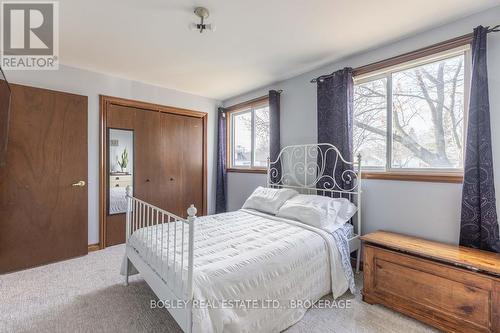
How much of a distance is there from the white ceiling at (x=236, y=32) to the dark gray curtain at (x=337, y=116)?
295 millimetres

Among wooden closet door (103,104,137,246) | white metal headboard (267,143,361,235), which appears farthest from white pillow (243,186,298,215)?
wooden closet door (103,104,137,246)

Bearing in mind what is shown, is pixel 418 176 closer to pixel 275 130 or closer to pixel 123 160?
pixel 275 130

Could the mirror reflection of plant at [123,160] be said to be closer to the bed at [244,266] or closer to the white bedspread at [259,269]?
the bed at [244,266]

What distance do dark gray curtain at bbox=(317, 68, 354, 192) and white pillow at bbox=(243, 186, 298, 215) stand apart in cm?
42

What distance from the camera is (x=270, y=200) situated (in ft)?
9.68

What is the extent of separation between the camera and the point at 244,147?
14.2 feet

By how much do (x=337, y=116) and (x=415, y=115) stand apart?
2.40ft

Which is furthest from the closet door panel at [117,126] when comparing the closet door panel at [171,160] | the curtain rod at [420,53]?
the curtain rod at [420,53]

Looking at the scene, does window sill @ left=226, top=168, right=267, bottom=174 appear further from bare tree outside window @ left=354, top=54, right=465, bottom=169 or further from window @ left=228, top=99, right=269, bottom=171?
bare tree outside window @ left=354, top=54, right=465, bottom=169

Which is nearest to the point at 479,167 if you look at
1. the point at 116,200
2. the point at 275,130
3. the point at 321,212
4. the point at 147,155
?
the point at 321,212

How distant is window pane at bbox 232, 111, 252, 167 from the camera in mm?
4227

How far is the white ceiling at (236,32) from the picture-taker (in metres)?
1.88

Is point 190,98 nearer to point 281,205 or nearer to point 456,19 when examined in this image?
point 281,205

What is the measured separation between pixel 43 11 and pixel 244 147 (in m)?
2.98
